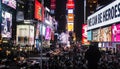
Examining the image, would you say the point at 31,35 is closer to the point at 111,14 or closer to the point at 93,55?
the point at 111,14

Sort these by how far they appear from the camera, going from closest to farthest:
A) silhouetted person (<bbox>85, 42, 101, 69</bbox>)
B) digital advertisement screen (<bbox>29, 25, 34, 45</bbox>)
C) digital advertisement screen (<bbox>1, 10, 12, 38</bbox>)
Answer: silhouetted person (<bbox>85, 42, 101, 69</bbox>) < digital advertisement screen (<bbox>1, 10, 12, 38</bbox>) < digital advertisement screen (<bbox>29, 25, 34, 45</bbox>)

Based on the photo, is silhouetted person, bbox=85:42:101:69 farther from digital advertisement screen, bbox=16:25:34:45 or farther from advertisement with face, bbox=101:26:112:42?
digital advertisement screen, bbox=16:25:34:45

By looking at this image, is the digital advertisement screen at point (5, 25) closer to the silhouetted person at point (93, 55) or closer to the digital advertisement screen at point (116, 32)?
the digital advertisement screen at point (116, 32)

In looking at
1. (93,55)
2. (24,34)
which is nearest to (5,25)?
(24,34)

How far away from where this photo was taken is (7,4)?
138ft

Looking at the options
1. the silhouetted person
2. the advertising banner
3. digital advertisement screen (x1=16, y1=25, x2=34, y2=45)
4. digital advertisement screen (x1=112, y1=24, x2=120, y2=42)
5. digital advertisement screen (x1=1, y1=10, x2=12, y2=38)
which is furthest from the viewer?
digital advertisement screen (x1=16, y1=25, x2=34, y2=45)

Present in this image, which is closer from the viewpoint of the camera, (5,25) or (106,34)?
(106,34)

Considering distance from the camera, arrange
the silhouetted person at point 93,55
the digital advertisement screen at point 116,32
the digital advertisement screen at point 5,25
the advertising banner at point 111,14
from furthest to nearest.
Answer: the digital advertisement screen at point 5,25 → the digital advertisement screen at point 116,32 → the advertising banner at point 111,14 → the silhouetted person at point 93,55

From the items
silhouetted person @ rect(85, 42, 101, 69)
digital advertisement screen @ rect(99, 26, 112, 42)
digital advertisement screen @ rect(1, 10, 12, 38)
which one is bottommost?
silhouetted person @ rect(85, 42, 101, 69)

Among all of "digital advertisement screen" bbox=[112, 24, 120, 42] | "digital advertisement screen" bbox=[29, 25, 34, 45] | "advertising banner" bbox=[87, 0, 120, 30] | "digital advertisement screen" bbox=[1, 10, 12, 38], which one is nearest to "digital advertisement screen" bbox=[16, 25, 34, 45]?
"digital advertisement screen" bbox=[29, 25, 34, 45]

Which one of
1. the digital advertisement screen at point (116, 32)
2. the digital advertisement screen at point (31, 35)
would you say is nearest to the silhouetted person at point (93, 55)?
the digital advertisement screen at point (116, 32)

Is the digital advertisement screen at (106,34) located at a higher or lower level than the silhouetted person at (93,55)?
higher

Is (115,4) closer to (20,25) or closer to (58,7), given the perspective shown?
(20,25)

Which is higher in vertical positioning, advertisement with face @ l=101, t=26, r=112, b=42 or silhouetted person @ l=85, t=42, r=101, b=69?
advertisement with face @ l=101, t=26, r=112, b=42
